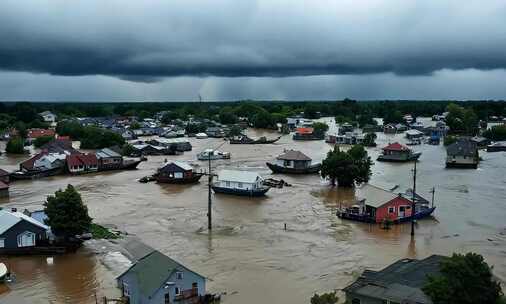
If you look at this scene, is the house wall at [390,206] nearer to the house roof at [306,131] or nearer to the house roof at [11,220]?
the house roof at [11,220]

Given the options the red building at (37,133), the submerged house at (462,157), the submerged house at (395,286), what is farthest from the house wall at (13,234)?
the red building at (37,133)

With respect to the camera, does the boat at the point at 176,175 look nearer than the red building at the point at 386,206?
No

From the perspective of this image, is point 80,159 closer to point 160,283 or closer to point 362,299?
point 160,283

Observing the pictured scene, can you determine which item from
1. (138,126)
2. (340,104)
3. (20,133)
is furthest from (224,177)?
(340,104)

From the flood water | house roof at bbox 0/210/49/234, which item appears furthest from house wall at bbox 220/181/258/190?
house roof at bbox 0/210/49/234

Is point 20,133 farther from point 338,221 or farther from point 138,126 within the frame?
point 338,221

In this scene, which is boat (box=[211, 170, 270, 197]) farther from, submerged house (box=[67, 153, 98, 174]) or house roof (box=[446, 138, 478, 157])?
house roof (box=[446, 138, 478, 157])

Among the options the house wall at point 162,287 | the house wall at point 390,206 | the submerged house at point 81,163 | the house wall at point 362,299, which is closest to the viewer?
the house wall at point 362,299
